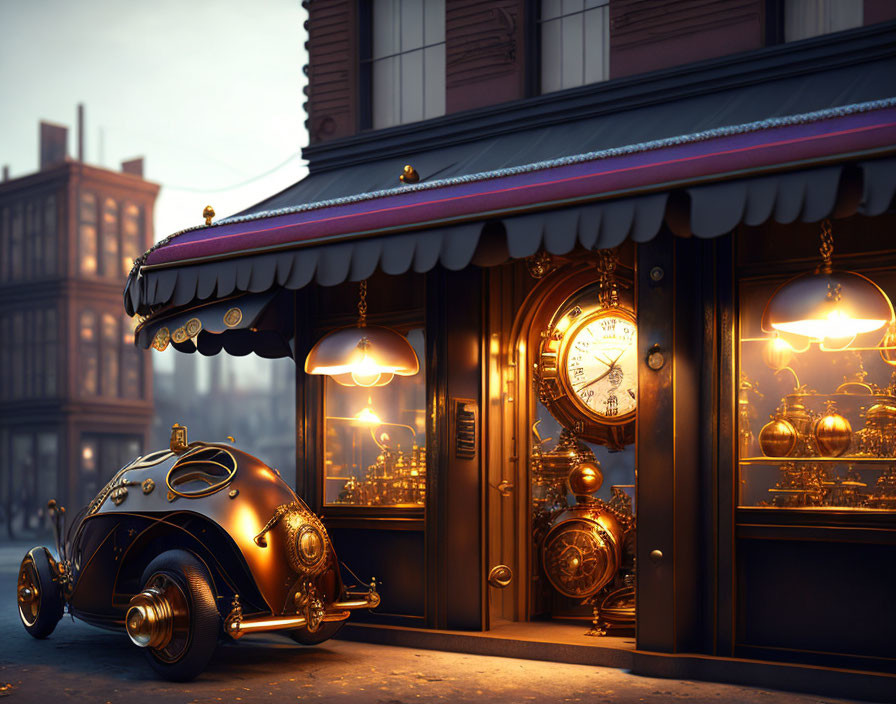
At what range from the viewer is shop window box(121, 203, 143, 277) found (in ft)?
104

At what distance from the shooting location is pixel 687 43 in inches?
352

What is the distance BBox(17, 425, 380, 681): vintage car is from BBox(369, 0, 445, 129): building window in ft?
13.6

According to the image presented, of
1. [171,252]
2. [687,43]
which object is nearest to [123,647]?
[171,252]

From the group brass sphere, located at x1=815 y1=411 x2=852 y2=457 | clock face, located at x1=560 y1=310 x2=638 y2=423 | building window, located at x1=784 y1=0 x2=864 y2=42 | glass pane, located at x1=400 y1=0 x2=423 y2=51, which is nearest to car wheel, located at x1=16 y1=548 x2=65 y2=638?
clock face, located at x1=560 y1=310 x2=638 y2=423

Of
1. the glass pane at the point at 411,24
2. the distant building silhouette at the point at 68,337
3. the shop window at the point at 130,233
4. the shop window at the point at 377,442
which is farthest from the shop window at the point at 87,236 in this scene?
the shop window at the point at 377,442

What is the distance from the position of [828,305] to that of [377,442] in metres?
4.07

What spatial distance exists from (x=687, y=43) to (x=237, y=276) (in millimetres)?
4012

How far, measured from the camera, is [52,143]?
112ft

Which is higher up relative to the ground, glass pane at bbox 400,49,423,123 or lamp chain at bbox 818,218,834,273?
glass pane at bbox 400,49,423,123

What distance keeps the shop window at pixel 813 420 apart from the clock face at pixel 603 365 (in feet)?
5.34

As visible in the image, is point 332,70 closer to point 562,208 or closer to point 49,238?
point 562,208

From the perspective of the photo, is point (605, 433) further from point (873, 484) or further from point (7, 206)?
point (7, 206)

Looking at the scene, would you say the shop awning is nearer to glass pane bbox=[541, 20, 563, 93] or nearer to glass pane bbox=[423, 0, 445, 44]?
glass pane bbox=[541, 20, 563, 93]

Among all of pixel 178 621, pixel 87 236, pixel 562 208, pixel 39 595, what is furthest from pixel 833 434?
pixel 87 236
